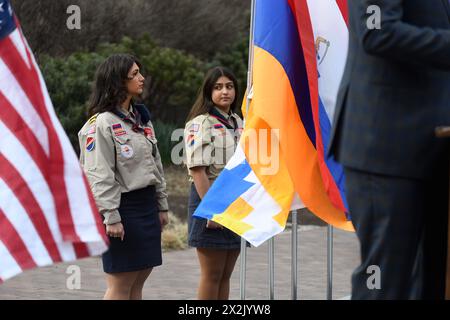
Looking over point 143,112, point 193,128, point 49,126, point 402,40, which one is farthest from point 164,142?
point 49,126

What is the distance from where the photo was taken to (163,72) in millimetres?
17047

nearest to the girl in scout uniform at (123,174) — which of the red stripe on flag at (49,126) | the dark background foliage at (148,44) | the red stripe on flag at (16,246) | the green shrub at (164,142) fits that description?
the red stripe on flag at (49,126)

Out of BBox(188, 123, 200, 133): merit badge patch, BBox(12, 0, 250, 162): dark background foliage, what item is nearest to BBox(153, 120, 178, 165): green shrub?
BBox(12, 0, 250, 162): dark background foliage

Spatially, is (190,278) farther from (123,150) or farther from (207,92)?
(123,150)

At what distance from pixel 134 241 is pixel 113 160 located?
49 cm

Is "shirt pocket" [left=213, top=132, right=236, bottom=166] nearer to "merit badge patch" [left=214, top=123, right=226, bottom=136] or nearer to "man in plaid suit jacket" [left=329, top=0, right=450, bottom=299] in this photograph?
"merit badge patch" [left=214, top=123, right=226, bottom=136]

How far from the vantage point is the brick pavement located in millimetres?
8547

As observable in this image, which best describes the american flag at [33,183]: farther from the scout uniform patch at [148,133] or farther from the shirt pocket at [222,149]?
the shirt pocket at [222,149]

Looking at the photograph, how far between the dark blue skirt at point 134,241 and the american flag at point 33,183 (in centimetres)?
247

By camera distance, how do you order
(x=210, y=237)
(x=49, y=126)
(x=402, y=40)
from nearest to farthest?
(x=49, y=126)
(x=402, y=40)
(x=210, y=237)

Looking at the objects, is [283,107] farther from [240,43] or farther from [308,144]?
[240,43]

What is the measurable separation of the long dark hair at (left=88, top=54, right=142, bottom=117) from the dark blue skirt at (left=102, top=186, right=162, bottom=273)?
54 cm

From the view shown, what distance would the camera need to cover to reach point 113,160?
612cm
